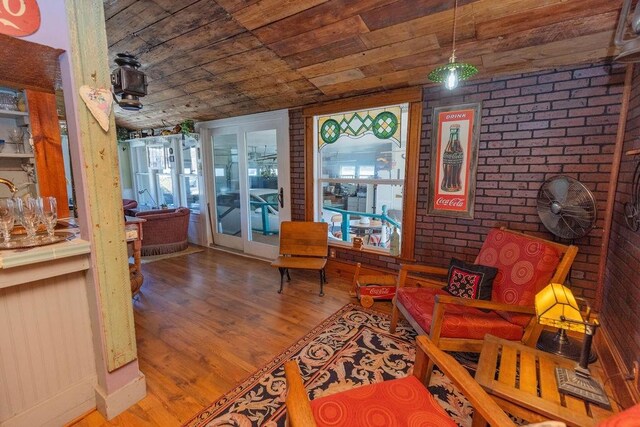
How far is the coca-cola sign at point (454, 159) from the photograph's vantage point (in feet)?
8.69

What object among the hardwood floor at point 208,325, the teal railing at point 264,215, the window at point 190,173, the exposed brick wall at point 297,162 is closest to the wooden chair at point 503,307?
the hardwood floor at point 208,325

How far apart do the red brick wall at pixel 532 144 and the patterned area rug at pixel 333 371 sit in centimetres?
109

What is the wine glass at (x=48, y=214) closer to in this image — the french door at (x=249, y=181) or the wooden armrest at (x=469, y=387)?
the wooden armrest at (x=469, y=387)

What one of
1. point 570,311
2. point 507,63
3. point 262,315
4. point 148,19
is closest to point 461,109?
point 507,63

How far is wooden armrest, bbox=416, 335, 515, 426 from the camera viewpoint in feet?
3.21

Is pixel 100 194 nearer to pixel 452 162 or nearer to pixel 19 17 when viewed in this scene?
pixel 19 17

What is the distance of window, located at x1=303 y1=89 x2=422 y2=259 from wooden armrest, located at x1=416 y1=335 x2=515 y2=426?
6.19ft

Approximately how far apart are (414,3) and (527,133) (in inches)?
55.2

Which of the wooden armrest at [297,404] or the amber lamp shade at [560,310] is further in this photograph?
the amber lamp shade at [560,310]

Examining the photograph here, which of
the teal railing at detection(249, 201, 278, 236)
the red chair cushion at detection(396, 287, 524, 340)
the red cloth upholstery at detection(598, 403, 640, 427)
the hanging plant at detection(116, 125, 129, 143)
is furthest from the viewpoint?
the hanging plant at detection(116, 125, 129, 143)

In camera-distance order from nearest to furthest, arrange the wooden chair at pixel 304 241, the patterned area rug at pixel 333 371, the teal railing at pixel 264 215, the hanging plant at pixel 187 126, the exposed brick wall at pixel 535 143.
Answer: the patterned area rug at pixel 333 371
the exposed brick wall at pixel 535 143
the wooden chair at pixel 304 241
the teal railing at pixel 264 215
the hanging plant at pixel 187 126

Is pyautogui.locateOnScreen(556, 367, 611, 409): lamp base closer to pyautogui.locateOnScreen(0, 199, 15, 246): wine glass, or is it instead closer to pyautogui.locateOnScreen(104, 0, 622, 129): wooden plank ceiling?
pyautogui.locateOnScreen(104, 0, 622, 129): wooden plank ceiling

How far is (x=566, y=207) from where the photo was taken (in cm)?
218

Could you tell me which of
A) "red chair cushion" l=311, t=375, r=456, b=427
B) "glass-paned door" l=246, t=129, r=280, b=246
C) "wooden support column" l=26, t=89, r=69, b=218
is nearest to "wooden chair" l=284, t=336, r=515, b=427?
"red chair cushion" l=311, t=375, r=456, b=427
